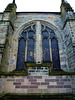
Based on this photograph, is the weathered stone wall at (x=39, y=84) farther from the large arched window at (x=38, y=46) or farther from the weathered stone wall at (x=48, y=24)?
the large arched window at (x=38, y=46)

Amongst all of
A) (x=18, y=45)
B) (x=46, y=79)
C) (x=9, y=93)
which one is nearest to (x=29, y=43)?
(x=18, y=45)

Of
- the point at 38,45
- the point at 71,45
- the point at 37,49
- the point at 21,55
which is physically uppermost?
the point at 38,45

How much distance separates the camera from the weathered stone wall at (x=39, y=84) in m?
3.74

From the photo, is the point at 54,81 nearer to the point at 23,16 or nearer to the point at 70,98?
the point at 70,98

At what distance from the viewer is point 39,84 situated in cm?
377

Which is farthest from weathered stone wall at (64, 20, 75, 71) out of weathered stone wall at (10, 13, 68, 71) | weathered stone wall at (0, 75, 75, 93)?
weathered stone wall at (0, 75, 75, 93)

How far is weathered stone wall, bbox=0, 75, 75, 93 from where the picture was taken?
374 centimetres

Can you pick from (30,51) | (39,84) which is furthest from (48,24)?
(39,84)

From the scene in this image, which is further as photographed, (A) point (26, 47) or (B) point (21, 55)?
(A) point (26, 47)

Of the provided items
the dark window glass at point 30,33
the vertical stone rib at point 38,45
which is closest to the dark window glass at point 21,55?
the dark window glass at point 30,33

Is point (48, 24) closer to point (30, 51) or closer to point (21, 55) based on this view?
point (30, 51)

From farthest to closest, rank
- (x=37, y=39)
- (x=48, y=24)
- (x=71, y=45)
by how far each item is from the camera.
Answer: (x=48, y=24)
(x=37, y=39)
(x=71, y=45)

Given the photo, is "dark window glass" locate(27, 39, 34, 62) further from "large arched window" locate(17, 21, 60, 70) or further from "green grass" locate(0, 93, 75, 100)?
"green grass" locate(0, 93, 75, 100)

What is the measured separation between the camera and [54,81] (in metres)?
3.87
